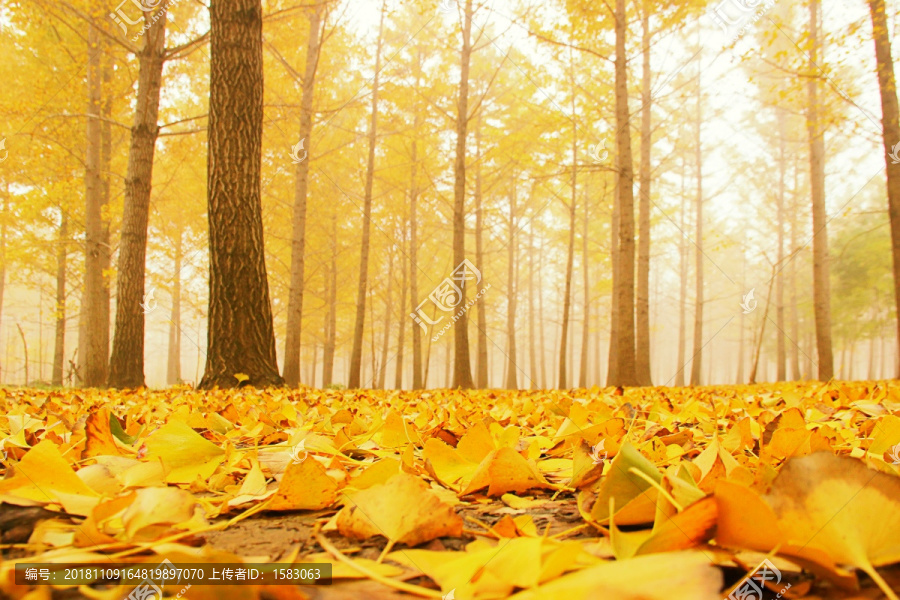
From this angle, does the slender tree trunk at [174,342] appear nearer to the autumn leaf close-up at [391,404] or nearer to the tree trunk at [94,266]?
the autumn leaf close-up at [391,404]

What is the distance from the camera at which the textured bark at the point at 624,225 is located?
681cm

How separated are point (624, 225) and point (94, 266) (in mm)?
7691

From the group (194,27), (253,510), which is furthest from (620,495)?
(194,27)

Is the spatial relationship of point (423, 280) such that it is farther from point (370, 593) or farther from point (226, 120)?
point (370, 593)

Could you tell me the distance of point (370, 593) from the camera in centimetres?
44

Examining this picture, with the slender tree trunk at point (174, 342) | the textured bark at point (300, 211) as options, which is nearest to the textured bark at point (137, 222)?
the textured bark at point (300, 211)

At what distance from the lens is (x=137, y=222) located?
5.95 meters

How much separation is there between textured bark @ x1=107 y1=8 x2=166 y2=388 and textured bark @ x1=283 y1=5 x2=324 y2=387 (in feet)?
6.27

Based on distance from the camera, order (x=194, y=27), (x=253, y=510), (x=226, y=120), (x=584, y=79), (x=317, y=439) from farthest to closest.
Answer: (x=584, y=79), (x=194, y=27), (x=226, y=120), (x=317, y=439), (x=253, y=510)

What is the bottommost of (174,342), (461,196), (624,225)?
(174,342)

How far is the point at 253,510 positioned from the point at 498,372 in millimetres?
40711

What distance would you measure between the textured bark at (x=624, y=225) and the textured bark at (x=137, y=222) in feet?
18.8

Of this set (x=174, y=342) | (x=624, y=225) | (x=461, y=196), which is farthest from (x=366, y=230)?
(x=174, y=342)

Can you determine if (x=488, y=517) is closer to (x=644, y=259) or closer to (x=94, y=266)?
(x=94, y=266)
